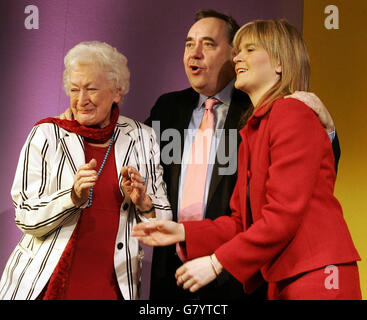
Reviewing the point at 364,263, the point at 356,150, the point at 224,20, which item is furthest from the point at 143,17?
the point at 364,263

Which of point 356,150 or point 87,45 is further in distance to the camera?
point 356,150

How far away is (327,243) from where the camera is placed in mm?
1976

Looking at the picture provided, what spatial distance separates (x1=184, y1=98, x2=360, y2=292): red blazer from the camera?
1.94 meters

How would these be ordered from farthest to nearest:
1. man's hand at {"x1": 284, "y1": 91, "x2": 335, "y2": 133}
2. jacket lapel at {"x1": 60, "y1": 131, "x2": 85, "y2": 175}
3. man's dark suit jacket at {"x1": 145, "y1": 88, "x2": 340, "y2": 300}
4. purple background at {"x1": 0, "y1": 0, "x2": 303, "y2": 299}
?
purple background at {"x1": 0, "y1": 0, "x2": 303, "y2": 299} → man's dark suit jacket at {"x1": 145, "y1": 88, "x2": 340, "y2": 300} → jacket lapel at {"x1": 60, "y1": 131, "x2": 85, "y2": 175} → man's hand at {"x1": 284, "y1": 91, "x2": 335, "y2": 133}

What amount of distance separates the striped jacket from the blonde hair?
739 millimetres

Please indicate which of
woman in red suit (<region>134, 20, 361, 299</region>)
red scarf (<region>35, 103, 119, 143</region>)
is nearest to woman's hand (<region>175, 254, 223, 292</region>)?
woman in red suit (<region>134, 20, 361, 299</region>)

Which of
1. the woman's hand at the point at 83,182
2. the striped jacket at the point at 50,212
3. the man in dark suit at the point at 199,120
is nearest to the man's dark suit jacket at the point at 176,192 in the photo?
the man in dark suit at the point at 199,120

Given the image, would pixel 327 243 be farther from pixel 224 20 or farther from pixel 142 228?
pixel 224 20

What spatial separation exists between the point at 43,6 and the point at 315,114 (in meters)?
1.63

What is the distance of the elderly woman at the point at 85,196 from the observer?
2273 mm

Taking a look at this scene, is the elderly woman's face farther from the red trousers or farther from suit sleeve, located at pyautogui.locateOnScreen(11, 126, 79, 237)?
the red trousers

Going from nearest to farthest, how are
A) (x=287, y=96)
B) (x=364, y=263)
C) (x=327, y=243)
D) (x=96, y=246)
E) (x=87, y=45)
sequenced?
(x=327, y=243)
(x=287, y=96)
(x=96, y=246)
(x=87, y=45)
(x=364, y=263)

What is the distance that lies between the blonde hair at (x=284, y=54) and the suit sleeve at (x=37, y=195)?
921 millimetres

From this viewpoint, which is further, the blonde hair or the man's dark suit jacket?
the man's dark suit jacket
